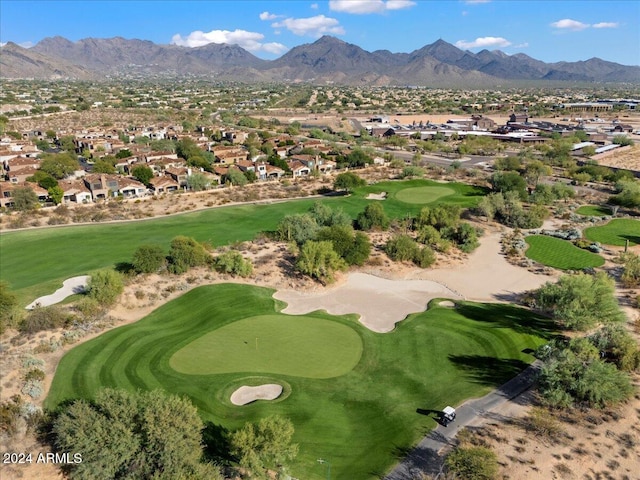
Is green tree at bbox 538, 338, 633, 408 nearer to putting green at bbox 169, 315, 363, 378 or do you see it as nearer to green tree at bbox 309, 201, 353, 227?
putting green at bbox 169, 315, 363, 378

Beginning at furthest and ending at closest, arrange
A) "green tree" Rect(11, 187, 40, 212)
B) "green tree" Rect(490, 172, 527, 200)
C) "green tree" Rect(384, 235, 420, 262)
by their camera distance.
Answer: "green tree" Rect(490, 172, 527, 200)
"green tree" Rect(11, 187, 40, 212)
"green tree" Rect(384, 235, 420, 262)

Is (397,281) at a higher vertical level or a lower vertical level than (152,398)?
lower

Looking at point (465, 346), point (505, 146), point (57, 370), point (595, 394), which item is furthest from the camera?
point (505, 146)

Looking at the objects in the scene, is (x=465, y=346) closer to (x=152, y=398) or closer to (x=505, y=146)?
(x=152, y=398)

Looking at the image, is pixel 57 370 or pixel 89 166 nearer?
pixel 57 370

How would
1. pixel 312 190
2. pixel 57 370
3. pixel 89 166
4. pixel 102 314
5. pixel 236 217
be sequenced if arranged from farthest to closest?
1. pixel 89 166
2. pixel 312 190
3. pixel 236 217
4. pixel 102 314
5. pixel 57 370

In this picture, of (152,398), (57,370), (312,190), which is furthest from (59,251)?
(312,190)

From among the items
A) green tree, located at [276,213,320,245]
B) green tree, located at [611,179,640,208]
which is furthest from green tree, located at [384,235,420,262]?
green tree, located at [611,179,640,208]
